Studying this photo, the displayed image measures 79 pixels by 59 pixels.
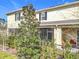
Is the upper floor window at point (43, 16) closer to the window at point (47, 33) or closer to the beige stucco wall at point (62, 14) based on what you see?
the beige stucco wall at point (62, 14)

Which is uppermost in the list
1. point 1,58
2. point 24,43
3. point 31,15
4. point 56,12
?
point 56,12

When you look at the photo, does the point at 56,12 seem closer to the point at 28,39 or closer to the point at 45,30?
the point at 45,30

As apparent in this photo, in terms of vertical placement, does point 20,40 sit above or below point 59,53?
above

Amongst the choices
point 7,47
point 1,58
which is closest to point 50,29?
point 7,47

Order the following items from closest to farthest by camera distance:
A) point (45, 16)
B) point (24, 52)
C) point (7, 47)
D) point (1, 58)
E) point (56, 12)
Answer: point (24, 52), point (1, 58), point (7, 47), point (56, 12), point (45, 16)

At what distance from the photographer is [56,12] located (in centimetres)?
2927

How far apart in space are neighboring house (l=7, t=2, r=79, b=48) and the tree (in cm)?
889

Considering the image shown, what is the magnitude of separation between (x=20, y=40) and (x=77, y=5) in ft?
44.7

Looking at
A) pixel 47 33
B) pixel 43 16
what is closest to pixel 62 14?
pixel 47 33

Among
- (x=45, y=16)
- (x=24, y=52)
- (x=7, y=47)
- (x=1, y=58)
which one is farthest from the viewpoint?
(x=45, y=16)

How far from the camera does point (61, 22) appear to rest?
26.7 metres

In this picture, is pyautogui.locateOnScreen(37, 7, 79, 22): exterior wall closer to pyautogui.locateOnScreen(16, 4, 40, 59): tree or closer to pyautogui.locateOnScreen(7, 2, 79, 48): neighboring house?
pyautogui.locateOnScreen(7, 2, 79, 48): neighboring house

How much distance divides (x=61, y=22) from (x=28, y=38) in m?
13.2

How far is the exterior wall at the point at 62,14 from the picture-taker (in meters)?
26.3
